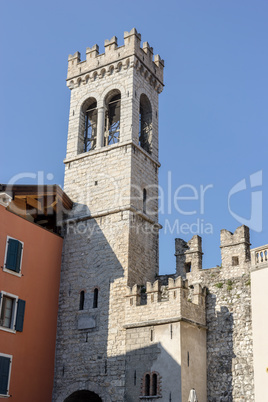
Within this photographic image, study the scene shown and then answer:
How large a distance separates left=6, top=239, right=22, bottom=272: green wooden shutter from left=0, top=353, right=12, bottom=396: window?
2966mm

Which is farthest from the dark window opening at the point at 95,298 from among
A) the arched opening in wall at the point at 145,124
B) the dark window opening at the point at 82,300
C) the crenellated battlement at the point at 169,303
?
the arched opening in wall at the point at 145,124

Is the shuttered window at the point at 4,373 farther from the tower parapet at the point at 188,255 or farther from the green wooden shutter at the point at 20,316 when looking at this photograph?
the tower parapet at the point at 188,255

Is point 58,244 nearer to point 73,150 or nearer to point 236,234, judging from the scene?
point 73,150

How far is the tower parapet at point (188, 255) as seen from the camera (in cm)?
2056

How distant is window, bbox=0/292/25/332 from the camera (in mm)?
18658

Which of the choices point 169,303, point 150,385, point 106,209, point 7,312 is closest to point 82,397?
point 150,385

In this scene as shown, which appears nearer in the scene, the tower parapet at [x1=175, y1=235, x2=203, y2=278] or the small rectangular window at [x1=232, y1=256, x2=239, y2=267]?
the small rectangular window at [x1=232, y1=256, x2=239, y2=267]

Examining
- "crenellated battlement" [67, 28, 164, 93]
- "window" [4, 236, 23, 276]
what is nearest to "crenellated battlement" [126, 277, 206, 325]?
"window" [4, 236, 23, 276]

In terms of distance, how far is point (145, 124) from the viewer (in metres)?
25.0

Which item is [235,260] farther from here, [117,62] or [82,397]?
[117,62]

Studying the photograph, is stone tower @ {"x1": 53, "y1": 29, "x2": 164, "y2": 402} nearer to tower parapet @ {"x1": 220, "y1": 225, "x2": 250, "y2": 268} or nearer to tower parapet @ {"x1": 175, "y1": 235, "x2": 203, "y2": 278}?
tower parapet @ {"x1": 175, "y1": 235, "x2": 203, "y2": 278}

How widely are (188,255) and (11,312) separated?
22.2ft

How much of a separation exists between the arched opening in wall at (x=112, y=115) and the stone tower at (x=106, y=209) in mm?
46

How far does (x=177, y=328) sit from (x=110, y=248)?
447cm
